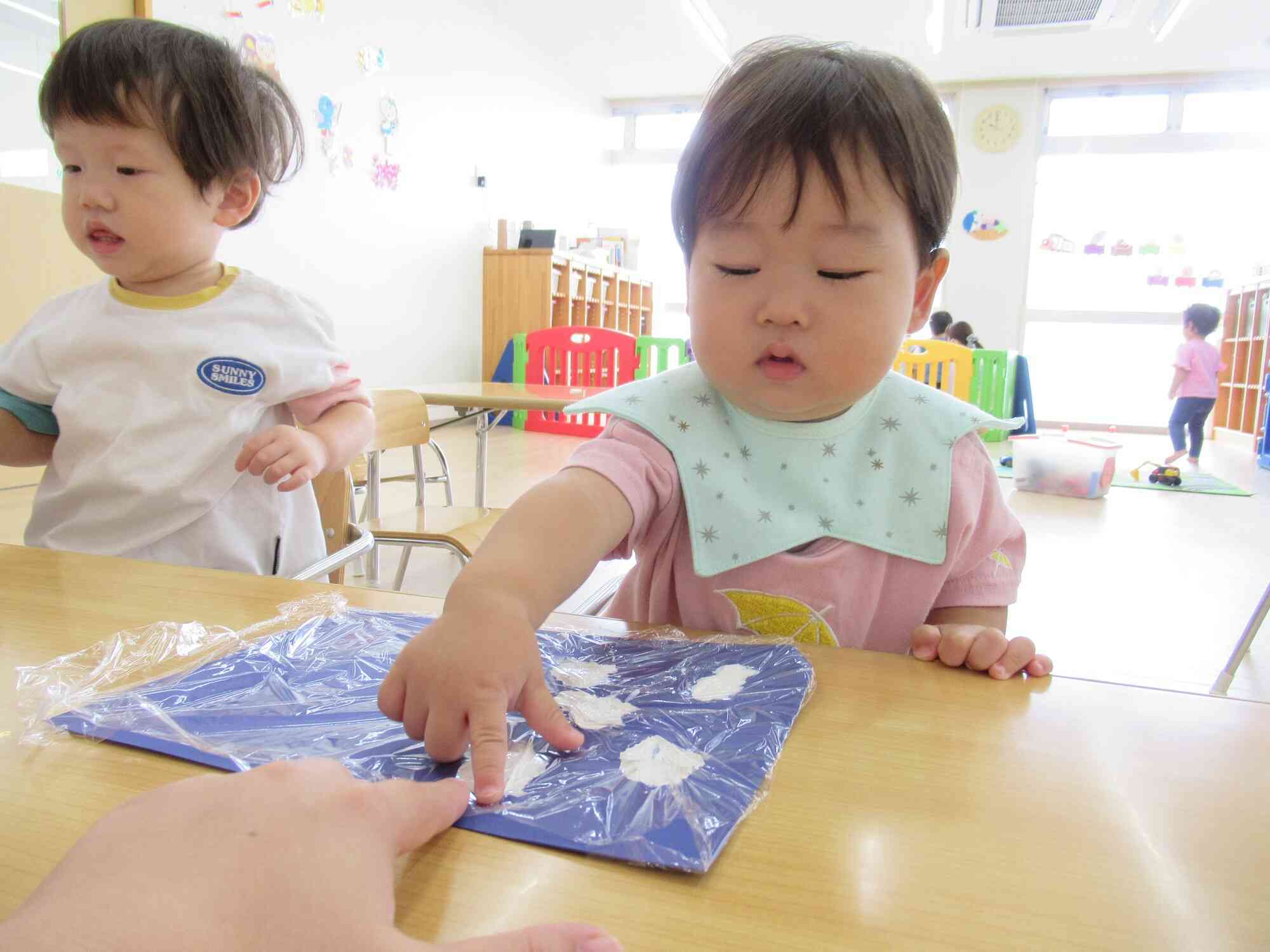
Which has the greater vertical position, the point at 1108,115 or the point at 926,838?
the point at 1108,115

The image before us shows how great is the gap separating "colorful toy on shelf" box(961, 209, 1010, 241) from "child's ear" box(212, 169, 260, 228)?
799 cm

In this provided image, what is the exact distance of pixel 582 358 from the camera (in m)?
4.62

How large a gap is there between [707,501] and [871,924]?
0.42 metres

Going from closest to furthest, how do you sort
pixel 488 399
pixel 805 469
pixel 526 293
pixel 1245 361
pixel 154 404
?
pixel 805 469 < pixel 154 404 < pixel 488 399 < pixel 526 293 < pixel 1245 361

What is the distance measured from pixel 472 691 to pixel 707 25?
7.09 metres

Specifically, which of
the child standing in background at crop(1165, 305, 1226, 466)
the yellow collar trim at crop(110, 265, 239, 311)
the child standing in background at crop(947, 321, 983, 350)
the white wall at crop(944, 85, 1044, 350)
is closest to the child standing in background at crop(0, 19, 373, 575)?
the yellow collar trim at crop(110, 265, 239, 311)

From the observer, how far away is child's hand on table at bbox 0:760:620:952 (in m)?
0.21

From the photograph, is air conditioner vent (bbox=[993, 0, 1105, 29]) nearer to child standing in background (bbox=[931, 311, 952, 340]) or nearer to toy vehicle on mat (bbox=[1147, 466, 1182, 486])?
child standing in background (bbox=[931, 311, 952, 340])

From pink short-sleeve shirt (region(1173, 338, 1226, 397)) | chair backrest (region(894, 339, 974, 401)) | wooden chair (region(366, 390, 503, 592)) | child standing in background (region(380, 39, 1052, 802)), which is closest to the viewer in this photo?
child standing in background (region(380, 39, 1052, 802))

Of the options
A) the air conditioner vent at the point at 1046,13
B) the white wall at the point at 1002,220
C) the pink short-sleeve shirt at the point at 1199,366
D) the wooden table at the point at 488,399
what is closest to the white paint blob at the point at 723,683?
the wooden table at the point at 488,399

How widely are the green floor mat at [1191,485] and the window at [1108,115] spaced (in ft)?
14.1

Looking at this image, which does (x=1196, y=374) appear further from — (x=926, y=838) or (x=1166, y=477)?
(x=926, y=838)

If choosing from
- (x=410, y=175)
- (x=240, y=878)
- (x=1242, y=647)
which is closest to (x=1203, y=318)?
(x=1242, y=647)

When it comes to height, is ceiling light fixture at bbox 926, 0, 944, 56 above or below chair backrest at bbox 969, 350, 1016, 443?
above
